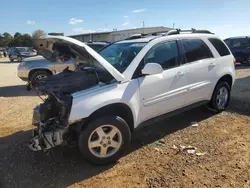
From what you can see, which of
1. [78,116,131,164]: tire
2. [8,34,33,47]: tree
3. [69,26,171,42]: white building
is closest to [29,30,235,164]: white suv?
[78,116,131,164]: tire

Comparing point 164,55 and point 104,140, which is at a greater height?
point 164,55

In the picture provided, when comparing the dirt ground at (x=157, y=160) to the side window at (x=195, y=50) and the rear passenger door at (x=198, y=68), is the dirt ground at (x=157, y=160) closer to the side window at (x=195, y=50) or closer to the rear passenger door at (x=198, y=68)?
the rear passenger door at (x=198, y=68)

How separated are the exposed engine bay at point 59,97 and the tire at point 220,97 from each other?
110 inches

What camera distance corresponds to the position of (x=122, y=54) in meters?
4.52

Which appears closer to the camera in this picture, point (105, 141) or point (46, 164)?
point (105, 141)

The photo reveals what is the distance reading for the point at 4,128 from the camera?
17.8 ft

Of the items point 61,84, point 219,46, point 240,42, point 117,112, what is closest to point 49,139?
point 61,84

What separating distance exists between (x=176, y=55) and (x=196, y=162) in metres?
1.95

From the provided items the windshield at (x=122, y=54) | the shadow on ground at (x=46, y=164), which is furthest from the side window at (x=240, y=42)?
the windshield at (x=122, y=54)

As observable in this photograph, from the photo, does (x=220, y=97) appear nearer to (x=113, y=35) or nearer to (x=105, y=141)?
(x=105, y=141)

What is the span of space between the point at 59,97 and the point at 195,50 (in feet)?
9.56

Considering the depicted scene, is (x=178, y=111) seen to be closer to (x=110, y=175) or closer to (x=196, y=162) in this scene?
(x=196, y=162)

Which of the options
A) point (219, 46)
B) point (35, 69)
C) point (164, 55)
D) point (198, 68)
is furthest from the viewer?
point (35, 69)

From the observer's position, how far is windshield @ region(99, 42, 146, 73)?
13.7 feet
